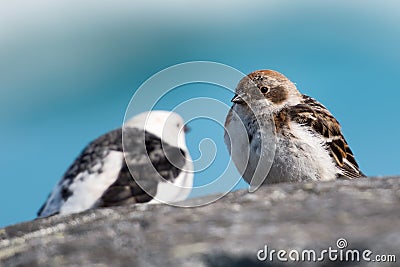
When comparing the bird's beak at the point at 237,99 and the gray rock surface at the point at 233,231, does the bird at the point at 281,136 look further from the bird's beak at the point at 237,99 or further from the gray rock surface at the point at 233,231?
the gray rock surface at the point at 233,231

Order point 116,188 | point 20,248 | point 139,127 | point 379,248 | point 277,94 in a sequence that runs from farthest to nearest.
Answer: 1. point 139,127
2. point 116,188
3. point 277,94
4. point 20,248
5. point 379,248

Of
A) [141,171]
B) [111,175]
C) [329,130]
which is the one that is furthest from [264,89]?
[111,175]

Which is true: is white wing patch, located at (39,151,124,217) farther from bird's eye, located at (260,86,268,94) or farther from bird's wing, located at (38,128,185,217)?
bird's eye, located at (260,86,268,94)

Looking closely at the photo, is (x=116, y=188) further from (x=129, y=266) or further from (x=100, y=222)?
(x=129, y=266)

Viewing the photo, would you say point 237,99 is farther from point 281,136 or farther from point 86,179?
point 86,179

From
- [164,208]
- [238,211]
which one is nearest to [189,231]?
[238,211]

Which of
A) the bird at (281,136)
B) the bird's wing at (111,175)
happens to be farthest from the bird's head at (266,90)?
the bird's wing at (111,175)
